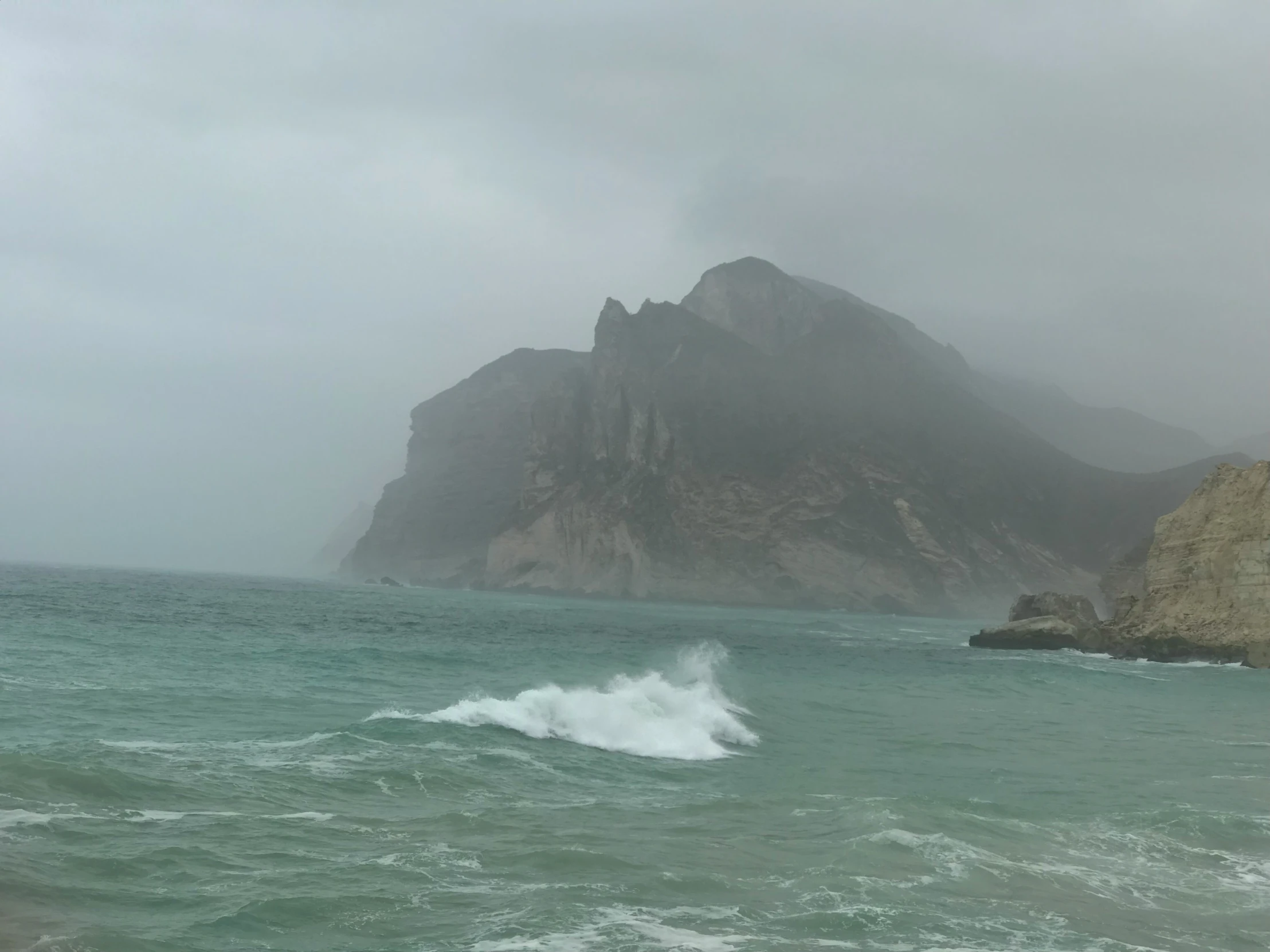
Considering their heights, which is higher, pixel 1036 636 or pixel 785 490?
pixel 785 490

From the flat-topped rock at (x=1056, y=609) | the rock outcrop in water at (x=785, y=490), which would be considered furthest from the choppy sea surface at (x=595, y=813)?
the rock outcrop in water at (x=785, y=490)

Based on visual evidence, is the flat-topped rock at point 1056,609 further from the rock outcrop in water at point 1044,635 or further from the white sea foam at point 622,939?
the white sea foam at point 622,939

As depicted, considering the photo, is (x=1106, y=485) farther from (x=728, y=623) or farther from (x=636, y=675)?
(x=636, y=675)

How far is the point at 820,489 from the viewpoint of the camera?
150250mm

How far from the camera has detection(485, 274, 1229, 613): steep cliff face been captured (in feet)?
469

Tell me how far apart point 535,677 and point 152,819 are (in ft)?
64.2

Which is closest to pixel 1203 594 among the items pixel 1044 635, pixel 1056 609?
pixel 1044 635

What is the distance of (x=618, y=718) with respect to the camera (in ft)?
73.1

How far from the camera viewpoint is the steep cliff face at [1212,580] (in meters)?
49.2

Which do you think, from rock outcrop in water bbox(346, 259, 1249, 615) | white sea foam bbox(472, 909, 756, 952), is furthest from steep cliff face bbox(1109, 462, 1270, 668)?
rock outcrop in water bbox(346, 259, 1249, 615)

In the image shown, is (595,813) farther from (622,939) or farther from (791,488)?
(791,488)

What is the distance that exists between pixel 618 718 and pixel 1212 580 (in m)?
41.3

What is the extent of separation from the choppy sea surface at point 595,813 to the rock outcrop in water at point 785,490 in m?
112

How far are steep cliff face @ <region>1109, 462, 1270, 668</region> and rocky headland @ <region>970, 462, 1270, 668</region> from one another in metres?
0.04
